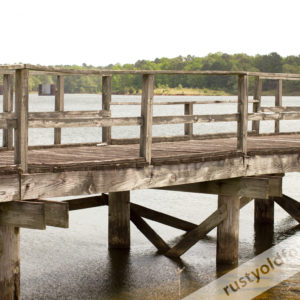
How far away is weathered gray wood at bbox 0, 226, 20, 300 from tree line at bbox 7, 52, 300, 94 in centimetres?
10534

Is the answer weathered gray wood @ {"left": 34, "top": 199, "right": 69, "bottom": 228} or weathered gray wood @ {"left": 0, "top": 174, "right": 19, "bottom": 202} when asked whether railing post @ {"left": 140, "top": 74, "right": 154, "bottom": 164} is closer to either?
weathered gray wood @ {"left": 34, "top": 199, "right": 69, "bottom": 228}

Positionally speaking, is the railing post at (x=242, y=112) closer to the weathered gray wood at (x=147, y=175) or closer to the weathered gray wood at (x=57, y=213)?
the weathered gray wood at (x=147, y=175)

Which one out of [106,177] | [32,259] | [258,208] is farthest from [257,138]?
[106,177]

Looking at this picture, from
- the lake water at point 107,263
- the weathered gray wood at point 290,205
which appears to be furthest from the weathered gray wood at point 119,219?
the weathered gray wood at point 290,205

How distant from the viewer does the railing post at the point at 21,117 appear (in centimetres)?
810

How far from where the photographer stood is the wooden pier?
8.30m

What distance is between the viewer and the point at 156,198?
22469 millimetres

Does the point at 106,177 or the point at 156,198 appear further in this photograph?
the point at 156,198

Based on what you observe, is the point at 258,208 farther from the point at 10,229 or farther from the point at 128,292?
the point at 10,229

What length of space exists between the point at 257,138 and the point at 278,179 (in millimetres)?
3215

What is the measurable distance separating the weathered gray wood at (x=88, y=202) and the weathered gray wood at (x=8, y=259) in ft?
13.3

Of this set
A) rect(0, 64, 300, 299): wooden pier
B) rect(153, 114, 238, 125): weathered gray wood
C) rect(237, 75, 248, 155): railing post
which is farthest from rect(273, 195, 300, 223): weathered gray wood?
rect(153, 114, 238, 125): weathered gray wood

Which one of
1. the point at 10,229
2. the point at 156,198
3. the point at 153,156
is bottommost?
the point at 156,198

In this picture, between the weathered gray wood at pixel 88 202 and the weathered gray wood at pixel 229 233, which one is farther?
the weathered gray wood at pixel 88 202
